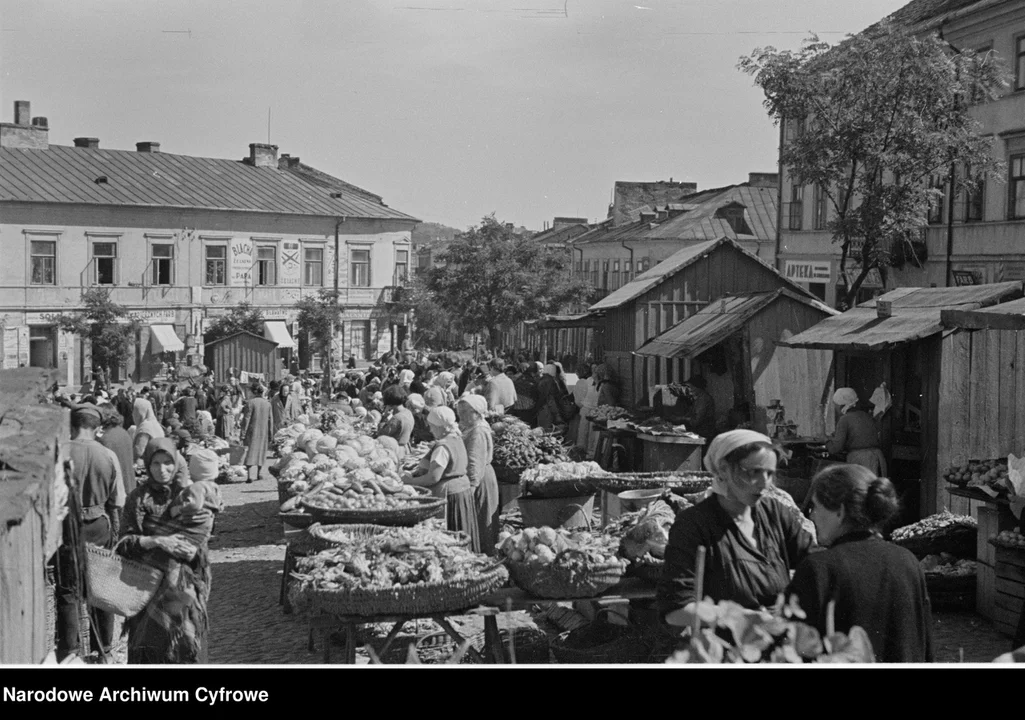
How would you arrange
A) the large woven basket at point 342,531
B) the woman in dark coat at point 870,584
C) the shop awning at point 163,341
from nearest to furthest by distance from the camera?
the woman in dark coat at point 870,584 < the large woven basket at point 342,531 < the shop awning at point 163,341

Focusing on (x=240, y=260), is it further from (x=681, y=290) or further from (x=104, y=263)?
(x=681, y=290)

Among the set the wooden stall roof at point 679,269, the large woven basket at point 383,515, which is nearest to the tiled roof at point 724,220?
the wooden stall roof at point 679,269

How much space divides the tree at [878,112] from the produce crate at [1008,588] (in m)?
14.5

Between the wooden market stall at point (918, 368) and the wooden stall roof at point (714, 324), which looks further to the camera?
the wooden stall roof at point (714, 324)

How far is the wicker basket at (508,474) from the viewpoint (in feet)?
40.8

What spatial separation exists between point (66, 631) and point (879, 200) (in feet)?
65.7

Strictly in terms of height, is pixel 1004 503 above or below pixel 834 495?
below

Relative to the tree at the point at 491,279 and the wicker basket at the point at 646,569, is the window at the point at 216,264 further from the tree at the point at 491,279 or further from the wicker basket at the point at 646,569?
the wicker basket at the point at 646,569

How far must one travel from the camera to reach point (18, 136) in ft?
140

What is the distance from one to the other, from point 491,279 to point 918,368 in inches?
1322

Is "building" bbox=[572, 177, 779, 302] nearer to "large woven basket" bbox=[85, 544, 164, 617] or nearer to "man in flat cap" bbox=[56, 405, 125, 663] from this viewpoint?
"man in flat cap" bbox=[56, 405, 125, 663]

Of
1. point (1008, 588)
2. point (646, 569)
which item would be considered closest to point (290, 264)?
point (1008, 588)
